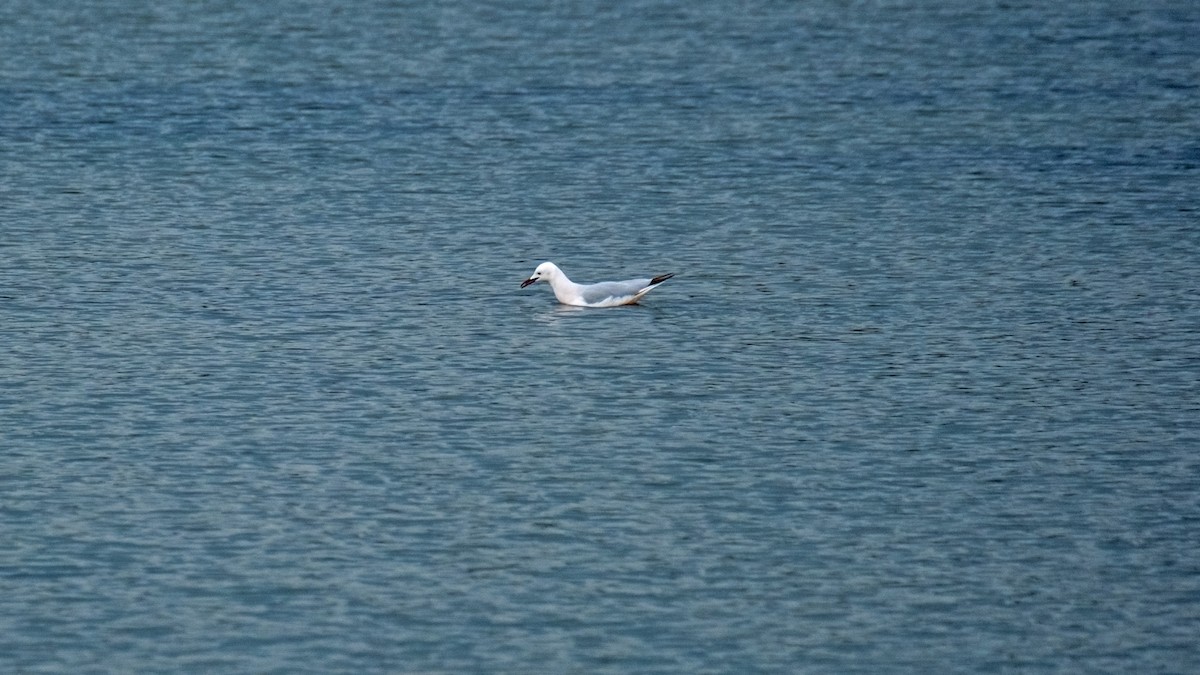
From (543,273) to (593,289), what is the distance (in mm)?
679

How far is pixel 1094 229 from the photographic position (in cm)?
3219

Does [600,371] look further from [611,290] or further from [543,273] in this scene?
[543,273]

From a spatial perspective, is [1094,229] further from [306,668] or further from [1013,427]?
[306,668]

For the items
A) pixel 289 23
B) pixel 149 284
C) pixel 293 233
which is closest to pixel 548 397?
pixel 149 284

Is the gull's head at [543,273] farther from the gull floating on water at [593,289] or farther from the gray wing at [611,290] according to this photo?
the gray wing at [611,290]

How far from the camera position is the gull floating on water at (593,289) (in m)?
27.5

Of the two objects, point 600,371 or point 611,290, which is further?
point 611,290

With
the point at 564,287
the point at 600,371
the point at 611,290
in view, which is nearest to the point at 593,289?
the point at 611,290

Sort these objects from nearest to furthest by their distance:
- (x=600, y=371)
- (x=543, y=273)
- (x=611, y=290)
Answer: (x=600, y=371)
(x=611, y=290)
(x=543, y=273)

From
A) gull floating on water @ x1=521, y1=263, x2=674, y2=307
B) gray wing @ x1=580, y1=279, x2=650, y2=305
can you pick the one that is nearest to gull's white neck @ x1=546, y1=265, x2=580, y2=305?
gull floating on water @ x1=521, y1=263, x2=674, y2=307

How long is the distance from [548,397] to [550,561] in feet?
17.2

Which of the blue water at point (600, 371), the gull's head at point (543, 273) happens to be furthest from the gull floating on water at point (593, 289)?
the blue water at point (600, 371)

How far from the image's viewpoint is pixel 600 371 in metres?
24.6

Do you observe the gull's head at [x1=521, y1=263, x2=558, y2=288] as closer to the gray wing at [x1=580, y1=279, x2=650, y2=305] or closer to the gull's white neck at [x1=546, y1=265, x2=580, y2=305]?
the gull's white neck at [x1=546, y1=265, x2=580, y2=305]
